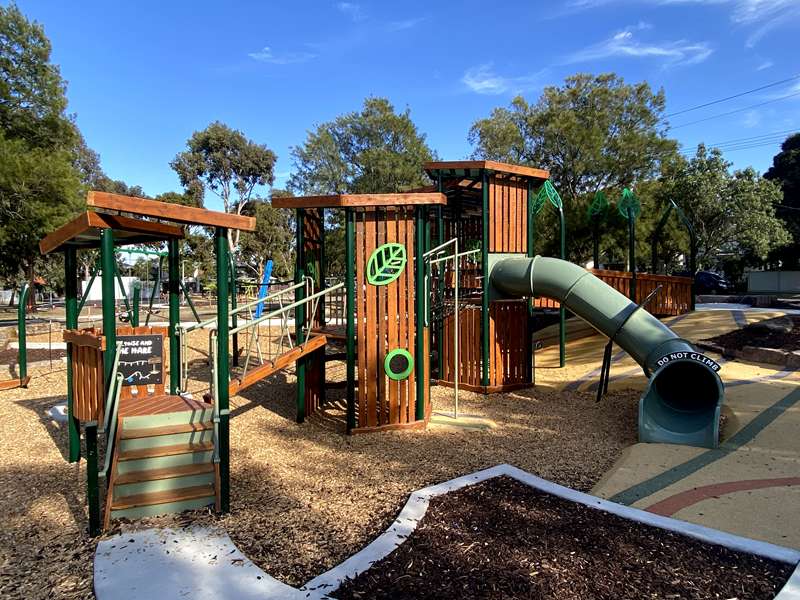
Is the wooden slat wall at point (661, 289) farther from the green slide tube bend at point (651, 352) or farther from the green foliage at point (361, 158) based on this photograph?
the green foliage at point (361, 158)

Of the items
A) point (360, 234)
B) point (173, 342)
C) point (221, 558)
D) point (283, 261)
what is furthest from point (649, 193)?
point (283, 261)

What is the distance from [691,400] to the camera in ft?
22.0

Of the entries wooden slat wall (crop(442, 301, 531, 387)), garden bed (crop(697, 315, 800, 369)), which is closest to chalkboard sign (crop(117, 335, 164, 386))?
wooden slat wall (crop(442, 301, 531, 387))

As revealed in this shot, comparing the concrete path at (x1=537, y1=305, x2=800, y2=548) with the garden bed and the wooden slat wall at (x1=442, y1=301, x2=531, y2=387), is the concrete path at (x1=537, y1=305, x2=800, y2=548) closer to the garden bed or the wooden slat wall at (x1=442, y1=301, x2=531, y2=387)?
the garden bed

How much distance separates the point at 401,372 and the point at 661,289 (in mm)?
9432

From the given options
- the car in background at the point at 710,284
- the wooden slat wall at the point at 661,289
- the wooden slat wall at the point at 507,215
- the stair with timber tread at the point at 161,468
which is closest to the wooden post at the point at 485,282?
the wooden slat wall at the point at 507,215

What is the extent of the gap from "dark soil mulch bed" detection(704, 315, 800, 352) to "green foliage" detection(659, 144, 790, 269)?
46.9 feet

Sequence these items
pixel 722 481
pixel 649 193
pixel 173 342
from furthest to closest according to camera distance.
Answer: pixel 649 193 < pixel 173 342 < pixel 722 481

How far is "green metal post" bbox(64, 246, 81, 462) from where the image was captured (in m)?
5.35

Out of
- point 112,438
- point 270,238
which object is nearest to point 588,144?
point 112,438

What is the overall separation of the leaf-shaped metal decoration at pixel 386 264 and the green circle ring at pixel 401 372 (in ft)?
2.73

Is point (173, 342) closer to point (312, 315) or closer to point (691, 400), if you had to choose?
point (312, 315)

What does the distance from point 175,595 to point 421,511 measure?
165cm

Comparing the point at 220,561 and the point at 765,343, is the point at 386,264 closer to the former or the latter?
the point at 220,561
